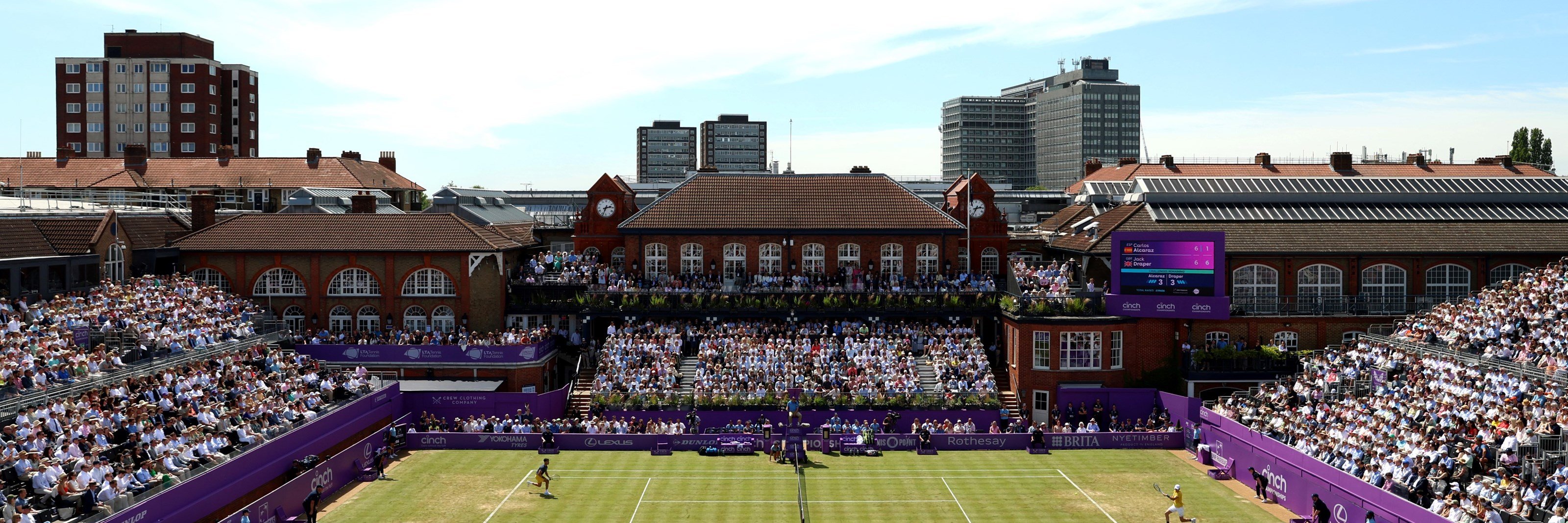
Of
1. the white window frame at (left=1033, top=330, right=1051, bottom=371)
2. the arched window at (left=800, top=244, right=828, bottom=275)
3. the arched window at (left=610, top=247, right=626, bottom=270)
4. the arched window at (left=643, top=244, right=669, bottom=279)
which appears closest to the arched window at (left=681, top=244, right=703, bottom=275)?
the arched window at (left=643, top=244, right=669, bottom=279)

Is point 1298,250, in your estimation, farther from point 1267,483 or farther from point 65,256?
point 65,256

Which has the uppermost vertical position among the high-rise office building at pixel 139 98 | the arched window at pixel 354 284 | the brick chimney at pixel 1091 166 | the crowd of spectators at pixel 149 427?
the high-rise office building at pixel 139 98

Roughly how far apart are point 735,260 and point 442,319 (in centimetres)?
1348

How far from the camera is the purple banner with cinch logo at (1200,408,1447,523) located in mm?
31000

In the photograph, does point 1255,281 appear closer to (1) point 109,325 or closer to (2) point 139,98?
(1) point 109,325

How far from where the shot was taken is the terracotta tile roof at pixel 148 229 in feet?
164

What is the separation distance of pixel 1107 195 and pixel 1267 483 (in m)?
39.4

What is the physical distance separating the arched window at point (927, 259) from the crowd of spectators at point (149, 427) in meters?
25.5

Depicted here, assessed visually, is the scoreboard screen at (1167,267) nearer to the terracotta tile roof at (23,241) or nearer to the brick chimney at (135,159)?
the terracotta tile roof at (23,241)

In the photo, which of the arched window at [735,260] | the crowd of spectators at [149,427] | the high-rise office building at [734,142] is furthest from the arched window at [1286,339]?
the high-rise office building at [734,142]

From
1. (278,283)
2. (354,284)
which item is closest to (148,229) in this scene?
(278,283)

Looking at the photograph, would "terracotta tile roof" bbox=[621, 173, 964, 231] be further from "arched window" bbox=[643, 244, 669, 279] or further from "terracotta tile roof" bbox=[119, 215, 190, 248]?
"terracotta tile roof" bbox=[119, 215, 190, 248]

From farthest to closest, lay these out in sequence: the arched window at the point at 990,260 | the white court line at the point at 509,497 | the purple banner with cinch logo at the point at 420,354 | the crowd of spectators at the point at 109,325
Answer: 1. the arched window at the point at 990,260
2. the purple banner with cinch logo at the point at 420,354
3. the white court line at the point at 509,497
4. the crowd of spectators at the point at 109,325

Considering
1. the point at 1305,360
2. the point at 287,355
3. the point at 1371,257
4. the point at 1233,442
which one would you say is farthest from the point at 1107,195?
the point at 287,355
